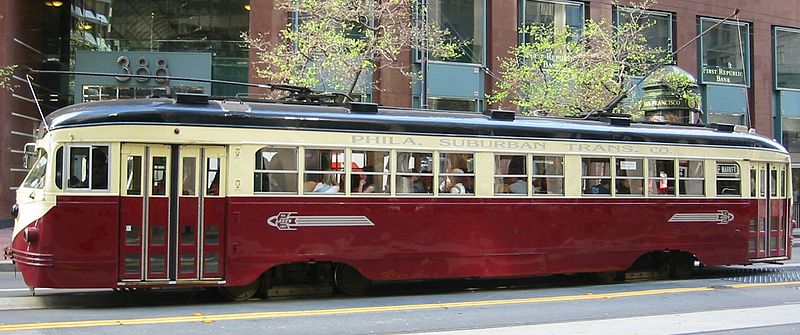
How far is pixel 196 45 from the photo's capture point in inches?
1069

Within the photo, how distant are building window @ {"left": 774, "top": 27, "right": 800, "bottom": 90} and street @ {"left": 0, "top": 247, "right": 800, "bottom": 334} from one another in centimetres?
2515

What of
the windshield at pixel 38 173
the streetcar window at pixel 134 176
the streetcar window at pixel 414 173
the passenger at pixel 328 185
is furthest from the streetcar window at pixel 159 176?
the streetcar window at pixel 414 173

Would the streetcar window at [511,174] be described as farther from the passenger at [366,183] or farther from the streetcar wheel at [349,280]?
the streetcar wheel at [349,280]

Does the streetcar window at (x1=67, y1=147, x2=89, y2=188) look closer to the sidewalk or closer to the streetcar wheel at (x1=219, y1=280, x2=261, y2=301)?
the streetcar wheel at (x1=219, y1=280, x2=261, y2=301)

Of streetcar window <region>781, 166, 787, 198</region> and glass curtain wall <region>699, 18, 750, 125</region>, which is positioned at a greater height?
glass curtain wall <region>699, 18, 750, 125</region>

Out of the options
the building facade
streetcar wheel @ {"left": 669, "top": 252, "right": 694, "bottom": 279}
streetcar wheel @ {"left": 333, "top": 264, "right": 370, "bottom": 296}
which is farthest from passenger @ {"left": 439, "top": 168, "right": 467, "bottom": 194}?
the building facade

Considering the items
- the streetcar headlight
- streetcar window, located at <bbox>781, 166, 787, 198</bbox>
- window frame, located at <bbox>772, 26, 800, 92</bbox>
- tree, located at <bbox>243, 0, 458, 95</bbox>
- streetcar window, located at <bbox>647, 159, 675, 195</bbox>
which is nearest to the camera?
the streetcar headlight

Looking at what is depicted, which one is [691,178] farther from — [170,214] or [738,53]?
[738,53]

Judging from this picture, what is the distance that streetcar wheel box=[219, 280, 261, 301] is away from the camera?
9.99m

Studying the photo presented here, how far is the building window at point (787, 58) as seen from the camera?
33.8m

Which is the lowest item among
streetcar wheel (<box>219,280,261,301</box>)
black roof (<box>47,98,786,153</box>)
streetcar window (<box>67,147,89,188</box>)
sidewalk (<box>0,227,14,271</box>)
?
sidewalk (<box>0,227,14,271</box>)

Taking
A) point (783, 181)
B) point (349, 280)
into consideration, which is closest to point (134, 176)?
point (349, 280)

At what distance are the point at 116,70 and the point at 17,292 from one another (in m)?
17.1

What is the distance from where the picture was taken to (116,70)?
86.0ft
